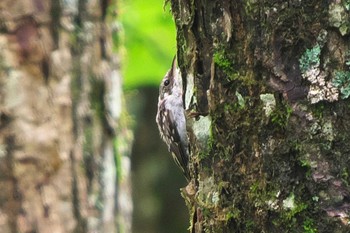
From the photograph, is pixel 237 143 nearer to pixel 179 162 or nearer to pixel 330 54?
pixel 330 54

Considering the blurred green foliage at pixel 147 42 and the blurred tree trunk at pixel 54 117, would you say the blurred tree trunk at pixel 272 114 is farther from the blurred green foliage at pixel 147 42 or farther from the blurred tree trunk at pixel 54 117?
the blurred green foliage at pixel 147 42

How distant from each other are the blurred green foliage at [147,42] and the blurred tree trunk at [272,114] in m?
4.47

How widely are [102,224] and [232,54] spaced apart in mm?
2424

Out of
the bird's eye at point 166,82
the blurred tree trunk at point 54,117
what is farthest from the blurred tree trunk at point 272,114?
the bird's eye at point 166,82

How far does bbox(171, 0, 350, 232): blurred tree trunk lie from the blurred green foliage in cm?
447

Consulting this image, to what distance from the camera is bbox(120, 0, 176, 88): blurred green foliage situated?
→ 6871 mm

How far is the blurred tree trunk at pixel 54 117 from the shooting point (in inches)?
160

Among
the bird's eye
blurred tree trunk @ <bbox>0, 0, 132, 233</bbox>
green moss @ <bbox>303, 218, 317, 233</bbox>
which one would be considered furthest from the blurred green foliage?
green moss @ <bbox>303, 218, 317, 233</bbox>

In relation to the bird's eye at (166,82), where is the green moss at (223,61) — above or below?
below

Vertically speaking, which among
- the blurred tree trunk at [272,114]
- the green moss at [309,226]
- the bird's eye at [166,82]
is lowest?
the green moss at [309,226]

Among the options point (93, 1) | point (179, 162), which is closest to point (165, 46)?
point (179, 162)

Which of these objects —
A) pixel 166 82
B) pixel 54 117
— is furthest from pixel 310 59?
pixel 166 82

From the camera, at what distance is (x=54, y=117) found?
4.20 meters

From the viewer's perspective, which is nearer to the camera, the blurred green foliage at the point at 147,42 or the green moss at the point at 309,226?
the green moss at the point at 309,226
